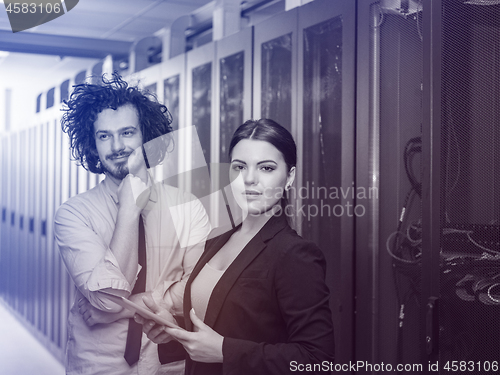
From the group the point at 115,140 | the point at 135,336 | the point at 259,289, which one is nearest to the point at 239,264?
the point at 259,289

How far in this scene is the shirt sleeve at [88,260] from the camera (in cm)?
170

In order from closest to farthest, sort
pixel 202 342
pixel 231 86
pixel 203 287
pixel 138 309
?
pixel 202 342
pixel 203 287
pixel 138 309
pixel 231 86

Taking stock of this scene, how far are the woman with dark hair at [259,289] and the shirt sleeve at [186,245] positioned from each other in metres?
0.08

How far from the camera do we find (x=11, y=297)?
1820 mm

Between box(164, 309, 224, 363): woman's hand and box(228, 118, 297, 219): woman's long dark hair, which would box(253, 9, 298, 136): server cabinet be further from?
box(164, 309, 224, 363): woman's hand

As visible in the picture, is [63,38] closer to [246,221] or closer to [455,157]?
[246,221]

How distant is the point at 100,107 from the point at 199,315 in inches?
34.1

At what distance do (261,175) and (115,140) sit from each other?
1.94ft

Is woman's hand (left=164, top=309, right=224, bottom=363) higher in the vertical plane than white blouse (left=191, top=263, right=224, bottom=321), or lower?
lower

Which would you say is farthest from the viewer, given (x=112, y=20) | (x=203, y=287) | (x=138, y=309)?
(x=112, y=20)

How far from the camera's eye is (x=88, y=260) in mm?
1716

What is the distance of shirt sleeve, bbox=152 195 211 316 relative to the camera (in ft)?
5.77

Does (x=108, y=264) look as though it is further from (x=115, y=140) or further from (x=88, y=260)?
(x=115, y=140)

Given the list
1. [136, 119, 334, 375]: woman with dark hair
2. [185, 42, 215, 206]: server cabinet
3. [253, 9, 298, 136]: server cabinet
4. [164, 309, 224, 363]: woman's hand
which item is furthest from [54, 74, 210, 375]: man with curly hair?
[253, 9, 298, 136]: server cabinet
